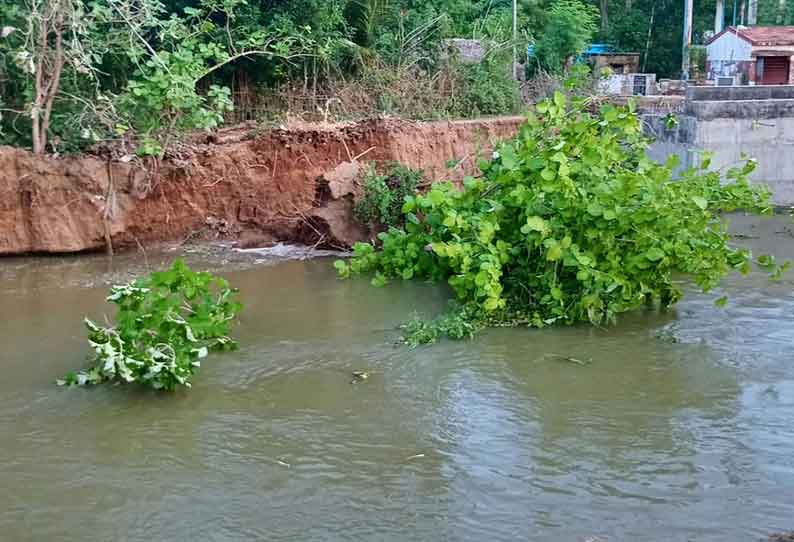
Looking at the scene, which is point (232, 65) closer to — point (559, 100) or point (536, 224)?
point (559, 100)

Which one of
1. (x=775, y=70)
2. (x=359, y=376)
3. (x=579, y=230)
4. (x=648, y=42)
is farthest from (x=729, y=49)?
(x=359, y=376)

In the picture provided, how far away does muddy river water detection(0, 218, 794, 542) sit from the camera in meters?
4.82

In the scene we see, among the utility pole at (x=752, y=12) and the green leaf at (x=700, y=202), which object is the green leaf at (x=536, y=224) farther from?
the utility pole at (x=752, y=12)

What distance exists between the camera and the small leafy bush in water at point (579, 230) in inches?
313

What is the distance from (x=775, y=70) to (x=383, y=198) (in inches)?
814

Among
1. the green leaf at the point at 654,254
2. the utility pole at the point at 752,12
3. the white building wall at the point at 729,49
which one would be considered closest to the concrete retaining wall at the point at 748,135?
the green leaf at the point at 654,254

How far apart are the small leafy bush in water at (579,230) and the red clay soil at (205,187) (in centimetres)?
206

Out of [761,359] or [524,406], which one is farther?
[761,359]

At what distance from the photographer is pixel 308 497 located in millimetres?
5066

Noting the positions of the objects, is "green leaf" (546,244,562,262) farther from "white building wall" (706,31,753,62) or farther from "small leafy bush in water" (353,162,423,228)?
"white building wall" (706,31,753,62)

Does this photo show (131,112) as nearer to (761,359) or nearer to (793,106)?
(761,359)

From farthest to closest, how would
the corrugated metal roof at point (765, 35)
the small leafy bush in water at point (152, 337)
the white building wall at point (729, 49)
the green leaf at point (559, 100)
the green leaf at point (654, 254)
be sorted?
the white building wall at point (729, 49), the corrugated metal roof at point (765, 35), the green leaf at point (559, 100), the green leaf at point (654, 254), the small leafy bush in water at point (152, 337)

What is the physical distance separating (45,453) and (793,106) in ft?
39.3

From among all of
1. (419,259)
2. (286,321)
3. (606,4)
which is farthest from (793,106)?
(606,4)
